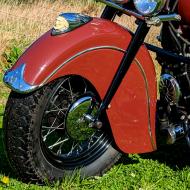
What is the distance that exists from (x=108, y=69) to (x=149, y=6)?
486mm

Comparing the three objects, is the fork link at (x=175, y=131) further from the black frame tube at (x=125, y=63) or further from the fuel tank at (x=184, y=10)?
the fuel tank at (x=184, y=10)

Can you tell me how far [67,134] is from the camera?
3.48 meters

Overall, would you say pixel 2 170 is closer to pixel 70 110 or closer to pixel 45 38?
pixel 70 110

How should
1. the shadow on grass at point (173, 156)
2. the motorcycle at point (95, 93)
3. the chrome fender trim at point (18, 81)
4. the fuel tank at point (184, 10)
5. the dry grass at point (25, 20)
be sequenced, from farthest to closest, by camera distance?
the dry grass at point (25, 20)
the shadow on grass at point (173, 156)
the fuel tank at point (184, 10)
the motorcycle at point (95, 93)
the chrome fender trim at point (18, 81)

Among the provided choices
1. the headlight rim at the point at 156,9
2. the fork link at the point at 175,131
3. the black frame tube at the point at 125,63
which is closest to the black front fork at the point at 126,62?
the black frame tube at the point at 125,63

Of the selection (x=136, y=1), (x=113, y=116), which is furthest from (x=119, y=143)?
(x=136, y=1)

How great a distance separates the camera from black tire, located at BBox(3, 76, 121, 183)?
3.16 m

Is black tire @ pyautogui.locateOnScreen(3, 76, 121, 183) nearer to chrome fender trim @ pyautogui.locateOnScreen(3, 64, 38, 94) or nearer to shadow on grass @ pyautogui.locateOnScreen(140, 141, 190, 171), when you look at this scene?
chrome fender trim @ pyautogui.locateOnScreen(3, 64, 38, 94)

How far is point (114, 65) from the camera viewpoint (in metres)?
3.41

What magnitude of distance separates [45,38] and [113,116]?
687mm

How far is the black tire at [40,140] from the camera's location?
10.4 ft

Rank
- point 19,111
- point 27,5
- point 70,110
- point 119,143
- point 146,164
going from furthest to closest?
point 27,5 < point 146,164 < point 119,143 < point 70,110 < point 19,111

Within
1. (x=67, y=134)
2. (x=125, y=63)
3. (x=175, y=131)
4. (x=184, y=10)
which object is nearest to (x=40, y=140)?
(x=67, y=134)

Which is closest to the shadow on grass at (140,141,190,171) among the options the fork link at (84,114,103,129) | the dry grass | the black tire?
the black tire
